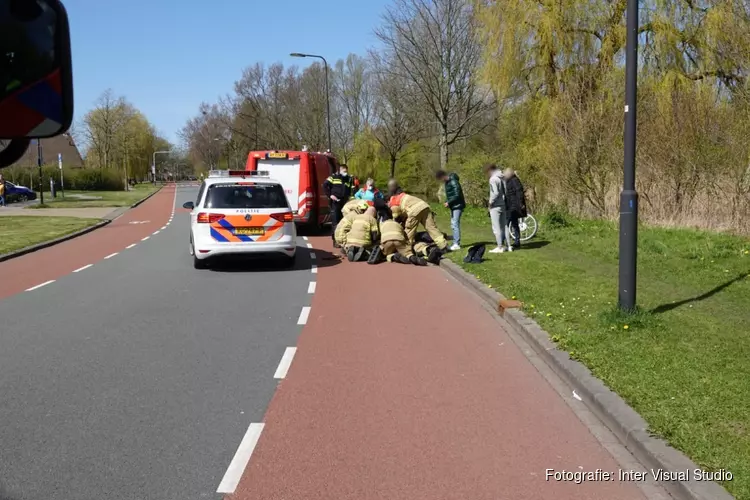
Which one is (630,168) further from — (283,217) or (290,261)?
(290,261)

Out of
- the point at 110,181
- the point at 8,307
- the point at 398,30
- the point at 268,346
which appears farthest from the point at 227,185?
the point at 110,181

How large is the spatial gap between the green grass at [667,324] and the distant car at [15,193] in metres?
38.8

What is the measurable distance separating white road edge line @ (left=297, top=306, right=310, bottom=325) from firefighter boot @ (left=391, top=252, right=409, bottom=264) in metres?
5.09

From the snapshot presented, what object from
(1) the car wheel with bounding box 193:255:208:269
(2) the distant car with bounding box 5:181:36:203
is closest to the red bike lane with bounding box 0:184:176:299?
(1) the car wheel with bounding box 193:255:208:269

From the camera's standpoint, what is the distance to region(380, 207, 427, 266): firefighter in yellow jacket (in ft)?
47.2

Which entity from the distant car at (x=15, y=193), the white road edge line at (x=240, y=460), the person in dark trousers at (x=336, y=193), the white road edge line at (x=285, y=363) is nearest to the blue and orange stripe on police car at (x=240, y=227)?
the person in dark trousers at (x=336, y=193)

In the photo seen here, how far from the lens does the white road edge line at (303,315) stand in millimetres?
8522

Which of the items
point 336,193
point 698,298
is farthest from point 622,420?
point 336,193

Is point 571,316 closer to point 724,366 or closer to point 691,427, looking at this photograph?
point 724,366

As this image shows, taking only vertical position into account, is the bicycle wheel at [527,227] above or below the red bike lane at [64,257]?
above

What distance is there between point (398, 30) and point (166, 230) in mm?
12807

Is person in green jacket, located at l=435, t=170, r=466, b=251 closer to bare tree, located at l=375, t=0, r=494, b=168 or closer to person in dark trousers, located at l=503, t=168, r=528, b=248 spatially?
person in dark trousers, located at l=503, t=168, r=528, b=248

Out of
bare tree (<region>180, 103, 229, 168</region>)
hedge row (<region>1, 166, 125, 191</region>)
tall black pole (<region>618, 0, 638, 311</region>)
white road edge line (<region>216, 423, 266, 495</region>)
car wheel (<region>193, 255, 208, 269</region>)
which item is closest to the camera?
white road edge line (<region>216, 423, 266, 495</region>)

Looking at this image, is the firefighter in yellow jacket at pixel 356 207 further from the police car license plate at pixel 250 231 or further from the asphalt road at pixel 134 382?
the asphalt road at pixel 134 382
